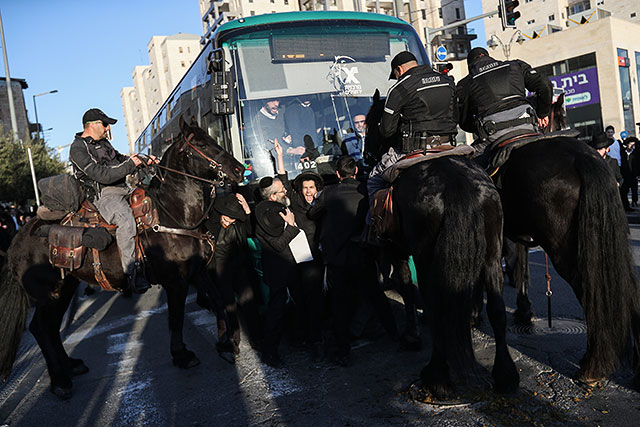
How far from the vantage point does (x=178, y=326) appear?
5.84 meters

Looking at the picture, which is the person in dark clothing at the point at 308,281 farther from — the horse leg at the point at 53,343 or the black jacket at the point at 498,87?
the horse leg at the point at 53,343

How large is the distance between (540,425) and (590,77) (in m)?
43.1

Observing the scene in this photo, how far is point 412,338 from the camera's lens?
17.5 feet

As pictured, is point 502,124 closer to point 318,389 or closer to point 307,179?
point 307,179

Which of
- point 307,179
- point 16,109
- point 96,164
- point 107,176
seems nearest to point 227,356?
point 307,179

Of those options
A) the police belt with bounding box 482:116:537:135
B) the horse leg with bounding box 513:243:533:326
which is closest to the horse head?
the police belt with bounding box 482:116:537:135

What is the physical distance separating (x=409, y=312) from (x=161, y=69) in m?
102

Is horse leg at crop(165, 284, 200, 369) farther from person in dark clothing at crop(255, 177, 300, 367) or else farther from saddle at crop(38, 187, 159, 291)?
person in dark clothing at crop(255, 177, 300, 367)

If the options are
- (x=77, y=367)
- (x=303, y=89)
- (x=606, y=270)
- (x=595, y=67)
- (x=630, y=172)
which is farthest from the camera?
(x=595, y=67)

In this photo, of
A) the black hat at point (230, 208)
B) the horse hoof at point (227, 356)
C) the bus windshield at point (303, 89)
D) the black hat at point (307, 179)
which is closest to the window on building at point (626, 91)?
the bus windshield at point (303, 89)

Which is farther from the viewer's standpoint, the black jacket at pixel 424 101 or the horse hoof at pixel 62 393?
the horse hoof at pixel 62 393

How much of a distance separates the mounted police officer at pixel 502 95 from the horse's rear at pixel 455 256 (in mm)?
1000

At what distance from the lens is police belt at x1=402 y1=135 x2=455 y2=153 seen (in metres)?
4.57

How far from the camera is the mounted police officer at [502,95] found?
4.89 metres
